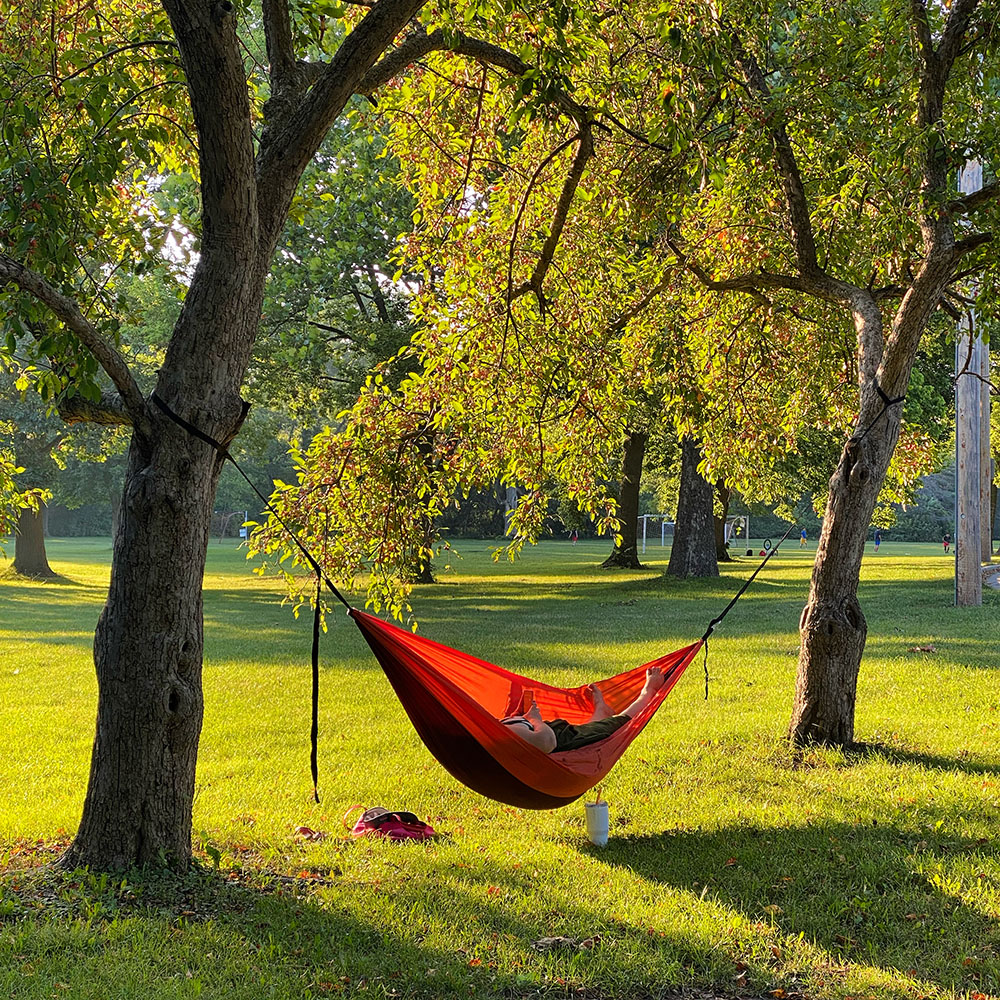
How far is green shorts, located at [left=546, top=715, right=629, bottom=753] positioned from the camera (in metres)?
3.91

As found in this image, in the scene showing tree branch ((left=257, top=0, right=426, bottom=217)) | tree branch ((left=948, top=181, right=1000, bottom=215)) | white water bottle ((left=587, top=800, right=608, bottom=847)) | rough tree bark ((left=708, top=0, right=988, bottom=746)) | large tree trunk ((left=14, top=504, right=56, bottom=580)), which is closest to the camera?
tree branch ((left=257, top=0, right=426, bottom=217))

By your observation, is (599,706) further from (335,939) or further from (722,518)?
(722,518)

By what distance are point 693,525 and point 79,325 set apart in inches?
553

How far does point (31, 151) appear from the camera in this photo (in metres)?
3.93

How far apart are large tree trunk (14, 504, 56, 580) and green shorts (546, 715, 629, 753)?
60.0ft

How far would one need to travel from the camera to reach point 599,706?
451 centimetres

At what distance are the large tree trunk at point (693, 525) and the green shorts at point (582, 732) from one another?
40.4 ft

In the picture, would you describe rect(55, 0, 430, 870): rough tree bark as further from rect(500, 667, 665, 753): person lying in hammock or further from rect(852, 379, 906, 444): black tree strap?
rect(852, 379, 906, 444): black tree strap

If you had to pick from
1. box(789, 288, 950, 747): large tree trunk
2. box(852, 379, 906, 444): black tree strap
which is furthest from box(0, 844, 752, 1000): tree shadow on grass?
box(852, 379, 906, 444): black tree strap

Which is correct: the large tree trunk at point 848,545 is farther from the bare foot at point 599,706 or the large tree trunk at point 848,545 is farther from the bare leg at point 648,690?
the bare foot at point 599,706

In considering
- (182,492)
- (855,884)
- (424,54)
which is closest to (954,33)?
(424,54)

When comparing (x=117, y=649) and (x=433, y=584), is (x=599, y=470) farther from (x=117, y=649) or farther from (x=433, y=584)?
(x=433, y=584)

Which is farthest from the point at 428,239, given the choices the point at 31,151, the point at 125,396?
the point at 125,396

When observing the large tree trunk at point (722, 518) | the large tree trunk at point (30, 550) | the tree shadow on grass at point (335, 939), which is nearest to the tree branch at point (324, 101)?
the tree shadow on grass at point (335, 939)
